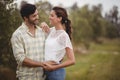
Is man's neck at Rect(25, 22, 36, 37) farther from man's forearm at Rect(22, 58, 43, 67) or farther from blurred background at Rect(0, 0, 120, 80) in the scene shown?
blurred background at Rect(0, 0, 120, 80)

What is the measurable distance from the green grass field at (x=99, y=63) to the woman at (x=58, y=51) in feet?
3.13

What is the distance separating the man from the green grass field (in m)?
0.95

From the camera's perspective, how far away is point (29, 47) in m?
1.74

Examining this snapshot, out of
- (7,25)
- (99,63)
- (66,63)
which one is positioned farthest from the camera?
(99,63)

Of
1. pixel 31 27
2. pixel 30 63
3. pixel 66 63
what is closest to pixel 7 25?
pixel 31 27

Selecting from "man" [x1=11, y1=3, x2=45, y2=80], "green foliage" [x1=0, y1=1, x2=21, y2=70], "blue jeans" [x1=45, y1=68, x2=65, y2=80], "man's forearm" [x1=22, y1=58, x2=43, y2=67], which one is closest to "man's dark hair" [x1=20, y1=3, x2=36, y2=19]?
"man" [x1=11, y1=3, x2=45, y2=80]

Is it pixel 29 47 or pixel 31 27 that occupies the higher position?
pixel 31 27

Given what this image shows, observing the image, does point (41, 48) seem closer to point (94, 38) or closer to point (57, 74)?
point (57, 74)

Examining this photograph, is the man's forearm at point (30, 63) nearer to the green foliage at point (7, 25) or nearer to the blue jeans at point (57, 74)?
the blue jeans at point (57, 74)

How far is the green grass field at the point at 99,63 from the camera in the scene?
8.87 feet

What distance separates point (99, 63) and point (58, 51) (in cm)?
108

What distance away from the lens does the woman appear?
1.70m

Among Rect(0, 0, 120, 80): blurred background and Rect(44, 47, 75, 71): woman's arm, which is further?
Rect(0, 0, 120, 80): blurred background

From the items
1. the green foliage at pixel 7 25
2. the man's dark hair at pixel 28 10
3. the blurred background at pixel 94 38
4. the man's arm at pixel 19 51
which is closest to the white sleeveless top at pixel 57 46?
the man's arm at pixel 19 51
